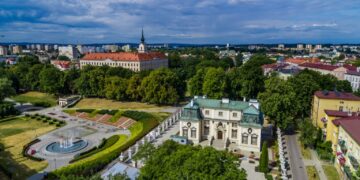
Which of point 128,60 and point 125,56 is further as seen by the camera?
point 125,56

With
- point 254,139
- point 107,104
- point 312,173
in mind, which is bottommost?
point 312,173

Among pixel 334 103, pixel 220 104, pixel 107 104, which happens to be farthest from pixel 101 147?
pixel 334 103

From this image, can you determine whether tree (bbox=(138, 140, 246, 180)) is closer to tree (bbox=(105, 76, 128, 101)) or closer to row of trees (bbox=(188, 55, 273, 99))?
row of trees (bbox=(188, 55, 273, 99))

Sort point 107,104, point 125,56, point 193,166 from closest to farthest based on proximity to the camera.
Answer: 1. point 193,166
2. point 107,104
3. point 125,56

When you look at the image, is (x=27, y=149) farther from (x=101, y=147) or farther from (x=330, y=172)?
(x=330, y=172)

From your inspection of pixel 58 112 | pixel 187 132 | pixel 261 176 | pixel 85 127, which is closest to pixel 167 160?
pixel 261 176

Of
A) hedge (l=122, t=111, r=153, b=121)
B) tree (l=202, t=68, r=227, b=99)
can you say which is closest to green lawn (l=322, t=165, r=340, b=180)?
tree (l=202, t=68, r=227, b=99)

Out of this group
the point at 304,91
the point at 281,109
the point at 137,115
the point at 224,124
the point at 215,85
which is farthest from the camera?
the point at 215,85

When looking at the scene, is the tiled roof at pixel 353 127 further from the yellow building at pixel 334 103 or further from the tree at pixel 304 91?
the tree at pixel 304 91
